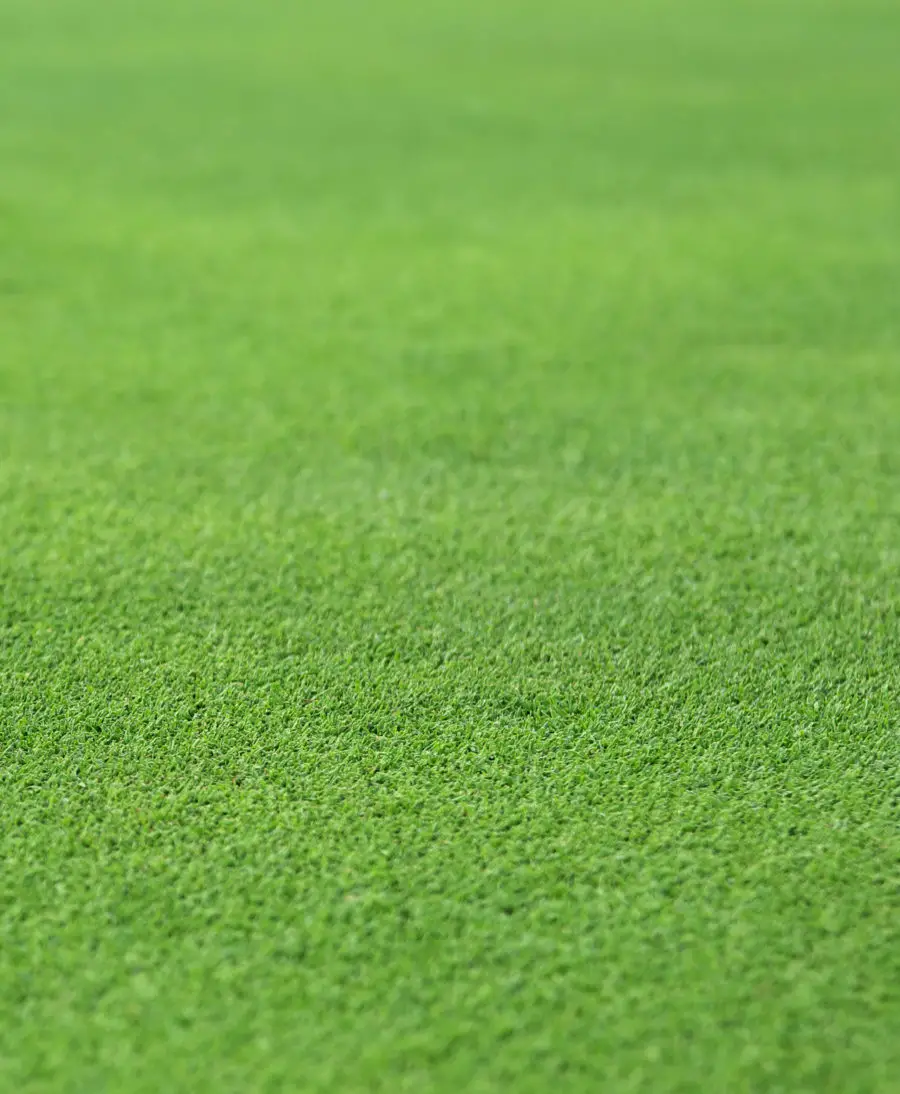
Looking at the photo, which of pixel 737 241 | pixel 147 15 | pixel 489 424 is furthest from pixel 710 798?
pixel 147 15

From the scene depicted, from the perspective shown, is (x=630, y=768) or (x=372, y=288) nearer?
(x=630, y=768)

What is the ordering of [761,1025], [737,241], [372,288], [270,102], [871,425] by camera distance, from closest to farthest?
1. [761,1025]
2. [871,425]
3. [372,288]
4. [737,241]
5. [270,102]

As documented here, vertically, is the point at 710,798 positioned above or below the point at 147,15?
below

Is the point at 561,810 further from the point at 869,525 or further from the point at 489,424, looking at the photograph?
the point at 489,424

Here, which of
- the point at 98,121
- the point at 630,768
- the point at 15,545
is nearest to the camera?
the point at 630,768

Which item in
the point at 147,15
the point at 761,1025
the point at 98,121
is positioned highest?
the point at 147,15

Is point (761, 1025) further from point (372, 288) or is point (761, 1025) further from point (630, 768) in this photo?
point (372, 288)

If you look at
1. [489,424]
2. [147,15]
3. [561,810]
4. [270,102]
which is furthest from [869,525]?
[147,15]
